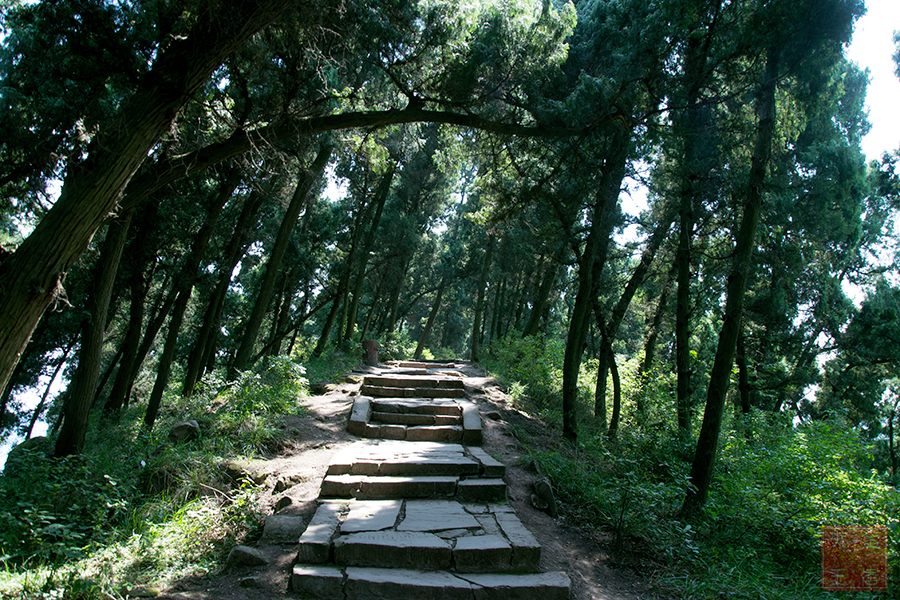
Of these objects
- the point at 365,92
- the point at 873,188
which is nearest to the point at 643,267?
the point at 365,92

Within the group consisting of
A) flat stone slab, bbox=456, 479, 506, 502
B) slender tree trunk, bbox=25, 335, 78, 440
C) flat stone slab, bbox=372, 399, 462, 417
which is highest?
flat stone slab, bbox=372, 399, 462, 417

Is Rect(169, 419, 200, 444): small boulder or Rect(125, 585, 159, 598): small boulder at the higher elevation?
Rect(169, 419, 200, 444): small boulder

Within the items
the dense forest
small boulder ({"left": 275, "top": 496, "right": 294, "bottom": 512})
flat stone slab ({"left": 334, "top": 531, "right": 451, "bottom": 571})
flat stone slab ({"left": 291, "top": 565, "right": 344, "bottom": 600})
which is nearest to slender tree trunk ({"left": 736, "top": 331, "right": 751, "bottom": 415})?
the dense forest

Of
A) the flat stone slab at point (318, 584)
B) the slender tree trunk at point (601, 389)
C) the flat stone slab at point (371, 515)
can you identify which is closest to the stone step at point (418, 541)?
the flat stone slab at point (371, 515)

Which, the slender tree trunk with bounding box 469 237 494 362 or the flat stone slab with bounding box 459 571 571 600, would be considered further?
the slender tree trunk with bounding box 469 237 494 362

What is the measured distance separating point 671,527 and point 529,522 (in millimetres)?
1509

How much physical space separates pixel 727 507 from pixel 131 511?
642 centimetres

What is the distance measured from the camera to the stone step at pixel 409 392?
9.41 m

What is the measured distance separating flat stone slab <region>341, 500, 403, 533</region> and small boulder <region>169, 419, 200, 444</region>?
2745mm

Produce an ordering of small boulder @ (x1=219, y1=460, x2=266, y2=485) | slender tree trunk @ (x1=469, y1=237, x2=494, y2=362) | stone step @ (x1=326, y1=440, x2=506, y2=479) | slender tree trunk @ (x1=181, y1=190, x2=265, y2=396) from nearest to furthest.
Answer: small boulder @ (x1=219, y1=460, x2=266, y2=485) → stone step @ (x1=326, y1=440, x2=506, y2=479) → slender tree trunk @ (x1=181, y1=190, x2=265, y2=396) → slender tree trunk @ (x1=469, y1=237, x2=494, y2=362)

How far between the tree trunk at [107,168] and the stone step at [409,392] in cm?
599

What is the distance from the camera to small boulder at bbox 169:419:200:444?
630cm

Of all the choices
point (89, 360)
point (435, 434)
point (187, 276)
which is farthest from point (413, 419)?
point (187, 276)

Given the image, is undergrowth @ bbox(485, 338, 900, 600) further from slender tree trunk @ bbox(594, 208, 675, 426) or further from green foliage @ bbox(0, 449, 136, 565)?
green foliage @ bbox(0, 449, 136, 565)
